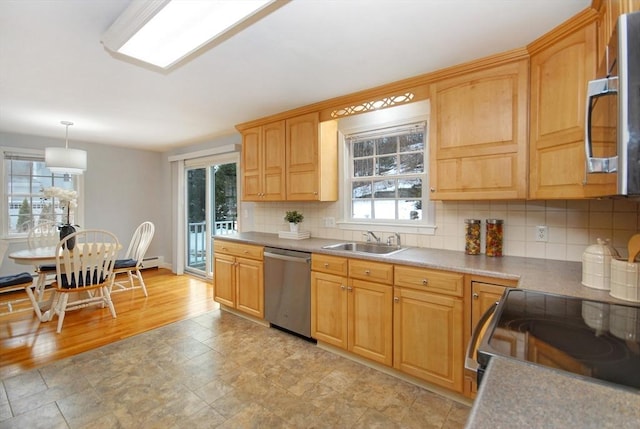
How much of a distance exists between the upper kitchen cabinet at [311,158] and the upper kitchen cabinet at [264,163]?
0.11 meters

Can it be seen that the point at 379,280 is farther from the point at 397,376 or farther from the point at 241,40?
the point at 241,40

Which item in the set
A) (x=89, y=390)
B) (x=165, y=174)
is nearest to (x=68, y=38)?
(x=89, y=390)

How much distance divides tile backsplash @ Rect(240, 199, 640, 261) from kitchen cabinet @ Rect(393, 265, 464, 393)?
24.2 inches

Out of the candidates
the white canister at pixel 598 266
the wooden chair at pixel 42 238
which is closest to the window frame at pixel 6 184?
the wooden chair at pixel 42 238

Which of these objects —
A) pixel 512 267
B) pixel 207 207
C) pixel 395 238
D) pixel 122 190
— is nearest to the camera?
pixel 512 267

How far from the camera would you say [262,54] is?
2027mm

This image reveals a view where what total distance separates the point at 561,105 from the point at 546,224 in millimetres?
820

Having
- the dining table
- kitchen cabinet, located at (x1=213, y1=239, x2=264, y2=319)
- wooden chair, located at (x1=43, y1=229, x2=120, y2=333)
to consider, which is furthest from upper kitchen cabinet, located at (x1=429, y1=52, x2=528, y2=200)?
the dining table

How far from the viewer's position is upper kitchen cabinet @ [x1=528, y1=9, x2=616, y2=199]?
1.57 meters

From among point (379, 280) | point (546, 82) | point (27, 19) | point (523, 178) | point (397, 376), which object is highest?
point (27, 19)

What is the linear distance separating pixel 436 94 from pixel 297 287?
1.96 m

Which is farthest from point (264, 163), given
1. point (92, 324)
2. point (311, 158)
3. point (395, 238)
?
point (92, 324)

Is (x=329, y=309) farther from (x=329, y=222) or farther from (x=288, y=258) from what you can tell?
(x=329, y=222)

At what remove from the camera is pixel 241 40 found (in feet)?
6.06
